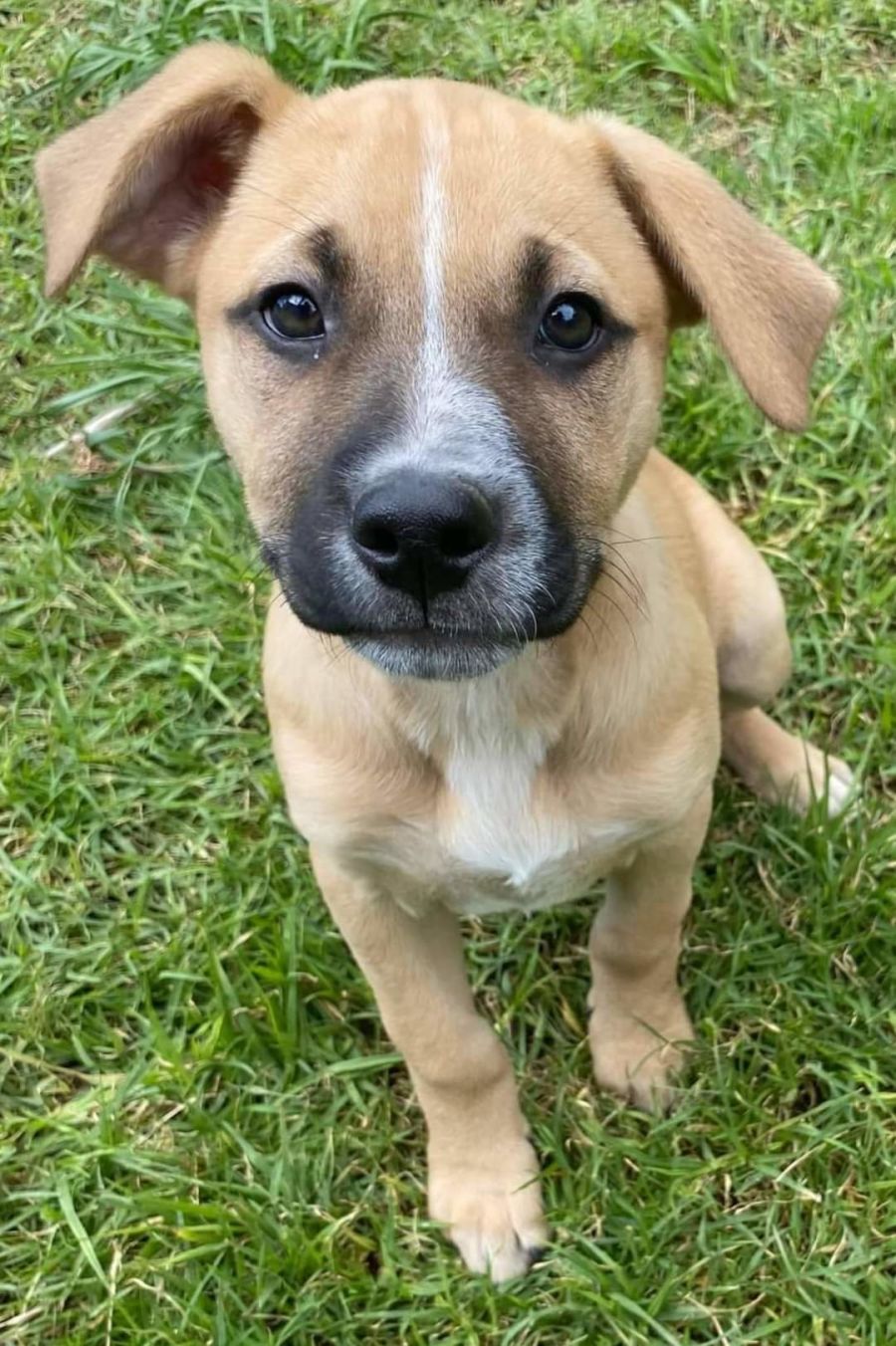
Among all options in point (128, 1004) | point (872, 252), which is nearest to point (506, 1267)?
point (128, 1004)

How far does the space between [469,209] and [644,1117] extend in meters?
2.58

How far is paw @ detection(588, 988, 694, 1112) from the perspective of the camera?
3900 mm

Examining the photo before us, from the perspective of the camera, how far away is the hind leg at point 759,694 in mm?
3980

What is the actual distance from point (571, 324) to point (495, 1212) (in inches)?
91.9

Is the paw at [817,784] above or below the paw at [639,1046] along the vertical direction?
above

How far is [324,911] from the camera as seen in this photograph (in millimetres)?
4312

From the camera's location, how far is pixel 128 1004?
14.2 ft

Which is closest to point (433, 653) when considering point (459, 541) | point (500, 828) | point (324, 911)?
point (459, 541)

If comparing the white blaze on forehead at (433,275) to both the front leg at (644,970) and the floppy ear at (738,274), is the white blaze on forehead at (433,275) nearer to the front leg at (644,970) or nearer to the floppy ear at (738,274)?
the floppy ear at (738,274)

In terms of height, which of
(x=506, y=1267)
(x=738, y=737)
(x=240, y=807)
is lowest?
(x=506, y=1267)

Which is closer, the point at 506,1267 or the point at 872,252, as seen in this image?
the point at 506,1267

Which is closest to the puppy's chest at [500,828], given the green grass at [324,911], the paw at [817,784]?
the green grass at [324,911]

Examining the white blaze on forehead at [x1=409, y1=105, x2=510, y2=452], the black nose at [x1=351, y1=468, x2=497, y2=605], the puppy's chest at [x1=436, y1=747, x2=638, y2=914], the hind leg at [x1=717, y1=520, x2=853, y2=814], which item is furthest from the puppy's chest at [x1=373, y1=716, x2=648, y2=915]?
the hind leg at [x1=717, y1=520, x2=853, y2=814]

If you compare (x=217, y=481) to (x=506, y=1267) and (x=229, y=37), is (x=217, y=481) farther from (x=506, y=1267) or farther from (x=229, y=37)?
(x=506, y=1267)
